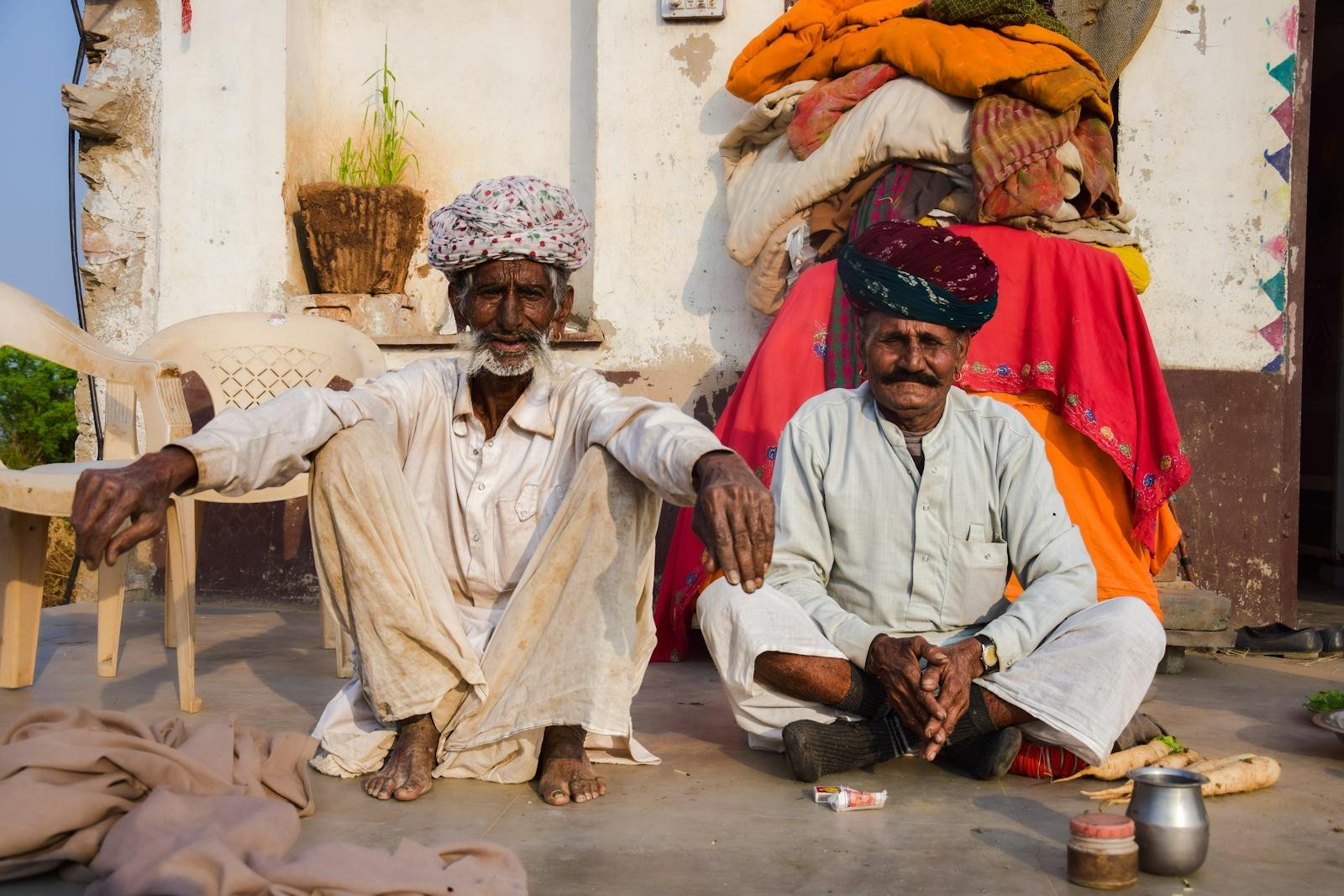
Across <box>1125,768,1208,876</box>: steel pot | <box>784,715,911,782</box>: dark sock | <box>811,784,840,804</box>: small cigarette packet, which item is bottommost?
<box>811,784,840,804</box>: small cigarette packet

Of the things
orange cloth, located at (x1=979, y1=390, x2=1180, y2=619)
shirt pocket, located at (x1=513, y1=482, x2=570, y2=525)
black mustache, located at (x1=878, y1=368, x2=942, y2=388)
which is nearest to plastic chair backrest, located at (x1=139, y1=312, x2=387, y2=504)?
shirt pocket, located at (x1=513, y1=482, x2=570, y2=525)

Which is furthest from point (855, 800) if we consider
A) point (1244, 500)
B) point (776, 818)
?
point (1244, 500)

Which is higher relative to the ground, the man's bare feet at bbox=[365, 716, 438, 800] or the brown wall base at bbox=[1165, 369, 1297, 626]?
the brown wall base at bbox=[1165, 369, 1297, 626]

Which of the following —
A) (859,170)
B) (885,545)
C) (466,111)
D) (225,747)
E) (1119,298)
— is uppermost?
(466,111)

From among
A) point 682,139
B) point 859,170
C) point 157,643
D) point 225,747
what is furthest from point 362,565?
point 682,139

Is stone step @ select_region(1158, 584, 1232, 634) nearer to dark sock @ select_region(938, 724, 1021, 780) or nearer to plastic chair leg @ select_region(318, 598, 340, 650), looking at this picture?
dark sock @ select_region(938, 724, 1021, 780)

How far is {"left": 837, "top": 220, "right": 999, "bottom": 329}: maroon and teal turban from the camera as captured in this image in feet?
11.0

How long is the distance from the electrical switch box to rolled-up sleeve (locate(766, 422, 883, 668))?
282cm

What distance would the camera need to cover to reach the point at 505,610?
10.2 feet

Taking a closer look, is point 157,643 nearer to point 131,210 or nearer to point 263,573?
point 263,573

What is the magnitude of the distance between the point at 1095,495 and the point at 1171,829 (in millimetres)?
2199

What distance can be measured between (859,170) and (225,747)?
3223 millimetres

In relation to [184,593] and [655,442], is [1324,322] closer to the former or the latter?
[655,442]

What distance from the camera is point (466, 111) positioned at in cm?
646
